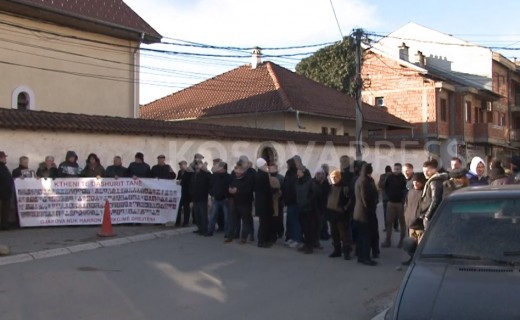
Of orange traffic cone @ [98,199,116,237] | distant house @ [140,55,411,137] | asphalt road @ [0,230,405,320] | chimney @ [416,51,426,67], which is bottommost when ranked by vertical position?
asphalt road @ [0,230,405,320]

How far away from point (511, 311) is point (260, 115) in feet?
80.6

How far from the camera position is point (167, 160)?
658 inches

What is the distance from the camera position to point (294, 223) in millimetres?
11461

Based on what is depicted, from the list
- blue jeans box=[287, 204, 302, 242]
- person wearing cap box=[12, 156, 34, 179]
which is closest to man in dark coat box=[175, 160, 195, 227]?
blue jeans box=[287, 204, 302, 242]

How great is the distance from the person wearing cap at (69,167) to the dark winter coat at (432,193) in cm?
810

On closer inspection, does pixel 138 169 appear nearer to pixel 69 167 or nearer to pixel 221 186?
pixel 69 167

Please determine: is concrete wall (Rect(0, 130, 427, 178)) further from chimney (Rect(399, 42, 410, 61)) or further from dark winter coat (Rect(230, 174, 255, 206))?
chimney (Rect(399, 42, 410, 61))

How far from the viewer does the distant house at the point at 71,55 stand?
60.2 ft

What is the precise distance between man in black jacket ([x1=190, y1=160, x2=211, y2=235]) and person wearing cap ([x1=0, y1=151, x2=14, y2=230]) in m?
3.85

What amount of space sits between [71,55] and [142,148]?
251 inches

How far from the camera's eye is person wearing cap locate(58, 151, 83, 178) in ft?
42.9

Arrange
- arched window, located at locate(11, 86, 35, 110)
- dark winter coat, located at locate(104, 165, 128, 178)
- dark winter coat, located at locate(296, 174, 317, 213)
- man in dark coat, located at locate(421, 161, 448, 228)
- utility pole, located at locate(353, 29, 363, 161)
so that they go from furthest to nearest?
utility pole, located at locate(353, 29, 363, 161), arched window, located at locate(11, 86, 35, 110), dark winter coat, located at locate(104, 165, 128, 178), dark winter coat, located at locate(296, 174, 317, 213), man in dark coat, located at locate(421, 161, 448, 228)

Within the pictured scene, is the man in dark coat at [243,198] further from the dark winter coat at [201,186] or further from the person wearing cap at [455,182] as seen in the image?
the person wearing cap at [455,182]

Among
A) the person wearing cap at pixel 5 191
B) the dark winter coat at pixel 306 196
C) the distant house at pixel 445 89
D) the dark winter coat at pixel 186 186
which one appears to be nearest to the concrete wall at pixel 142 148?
the person wearing cap at pixel 5 191
